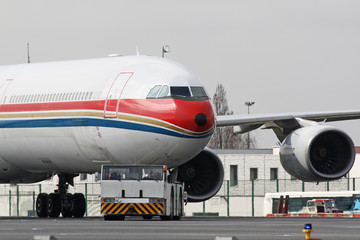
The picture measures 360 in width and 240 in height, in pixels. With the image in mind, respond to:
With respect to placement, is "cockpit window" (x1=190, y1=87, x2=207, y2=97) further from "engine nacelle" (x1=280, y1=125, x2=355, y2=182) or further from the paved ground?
the paved ground

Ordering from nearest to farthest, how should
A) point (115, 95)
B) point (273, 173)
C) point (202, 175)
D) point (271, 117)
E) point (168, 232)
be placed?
point (168, 232) → point (115, 95) → point (202, 175) → point (271, 117) → point (273, 173)

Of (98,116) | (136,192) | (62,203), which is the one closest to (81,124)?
(98,116)

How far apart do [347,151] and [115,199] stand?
8846 mm

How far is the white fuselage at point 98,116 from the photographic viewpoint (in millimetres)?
30922

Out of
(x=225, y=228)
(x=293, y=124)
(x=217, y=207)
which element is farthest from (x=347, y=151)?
(x=217, y=207)

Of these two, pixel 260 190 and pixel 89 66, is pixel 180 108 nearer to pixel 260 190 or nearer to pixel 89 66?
pixel 89 66

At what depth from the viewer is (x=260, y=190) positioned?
60000 millimetres

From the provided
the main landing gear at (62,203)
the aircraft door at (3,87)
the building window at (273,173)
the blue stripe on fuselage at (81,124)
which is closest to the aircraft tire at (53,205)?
the main landing gear at (62,203)

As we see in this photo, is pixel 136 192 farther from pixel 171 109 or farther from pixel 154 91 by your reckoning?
pixel 154 91

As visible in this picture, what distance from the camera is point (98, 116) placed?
31.9m

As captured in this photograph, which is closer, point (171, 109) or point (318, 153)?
point (171, 109)

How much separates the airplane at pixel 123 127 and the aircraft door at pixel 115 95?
31mm

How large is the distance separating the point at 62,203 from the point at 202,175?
509cm

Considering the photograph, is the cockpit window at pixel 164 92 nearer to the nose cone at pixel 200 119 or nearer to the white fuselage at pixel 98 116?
the white fuselage at pixel 98 116
